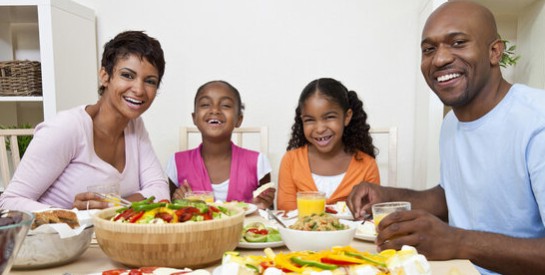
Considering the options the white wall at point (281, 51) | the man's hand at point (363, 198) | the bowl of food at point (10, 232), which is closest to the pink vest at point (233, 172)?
the white wall at point (281, 51)

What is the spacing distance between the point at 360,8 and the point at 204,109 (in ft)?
4.04

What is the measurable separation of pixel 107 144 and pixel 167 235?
1078 mm

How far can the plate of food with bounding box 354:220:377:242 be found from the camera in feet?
3.70

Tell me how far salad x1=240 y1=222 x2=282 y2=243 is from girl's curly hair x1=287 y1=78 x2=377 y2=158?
3.85 feet

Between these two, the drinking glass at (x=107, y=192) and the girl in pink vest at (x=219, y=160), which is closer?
the drinking glass at (x=107, y=192)

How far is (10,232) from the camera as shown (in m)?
0.51

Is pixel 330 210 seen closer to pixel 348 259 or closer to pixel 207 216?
pixel 207 216

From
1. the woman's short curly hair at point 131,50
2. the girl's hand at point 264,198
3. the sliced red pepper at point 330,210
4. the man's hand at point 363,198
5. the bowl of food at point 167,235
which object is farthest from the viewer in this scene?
the girl's hand at point 264,198

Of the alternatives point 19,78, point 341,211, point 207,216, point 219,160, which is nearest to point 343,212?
point 341,211

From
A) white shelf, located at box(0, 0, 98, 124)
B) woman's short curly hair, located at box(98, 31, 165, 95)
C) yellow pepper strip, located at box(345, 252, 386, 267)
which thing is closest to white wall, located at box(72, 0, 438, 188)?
white shelf, located at box(0, 0, 98, 124)

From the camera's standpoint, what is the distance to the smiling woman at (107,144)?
1572 millimetres

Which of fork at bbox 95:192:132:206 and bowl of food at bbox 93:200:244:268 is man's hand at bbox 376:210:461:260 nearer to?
bowl of food at bbox 93:200:244:268

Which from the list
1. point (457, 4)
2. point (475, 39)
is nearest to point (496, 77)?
point (475, 39)

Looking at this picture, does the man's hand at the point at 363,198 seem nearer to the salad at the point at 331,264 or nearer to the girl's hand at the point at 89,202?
the salad at the point at 331,264
